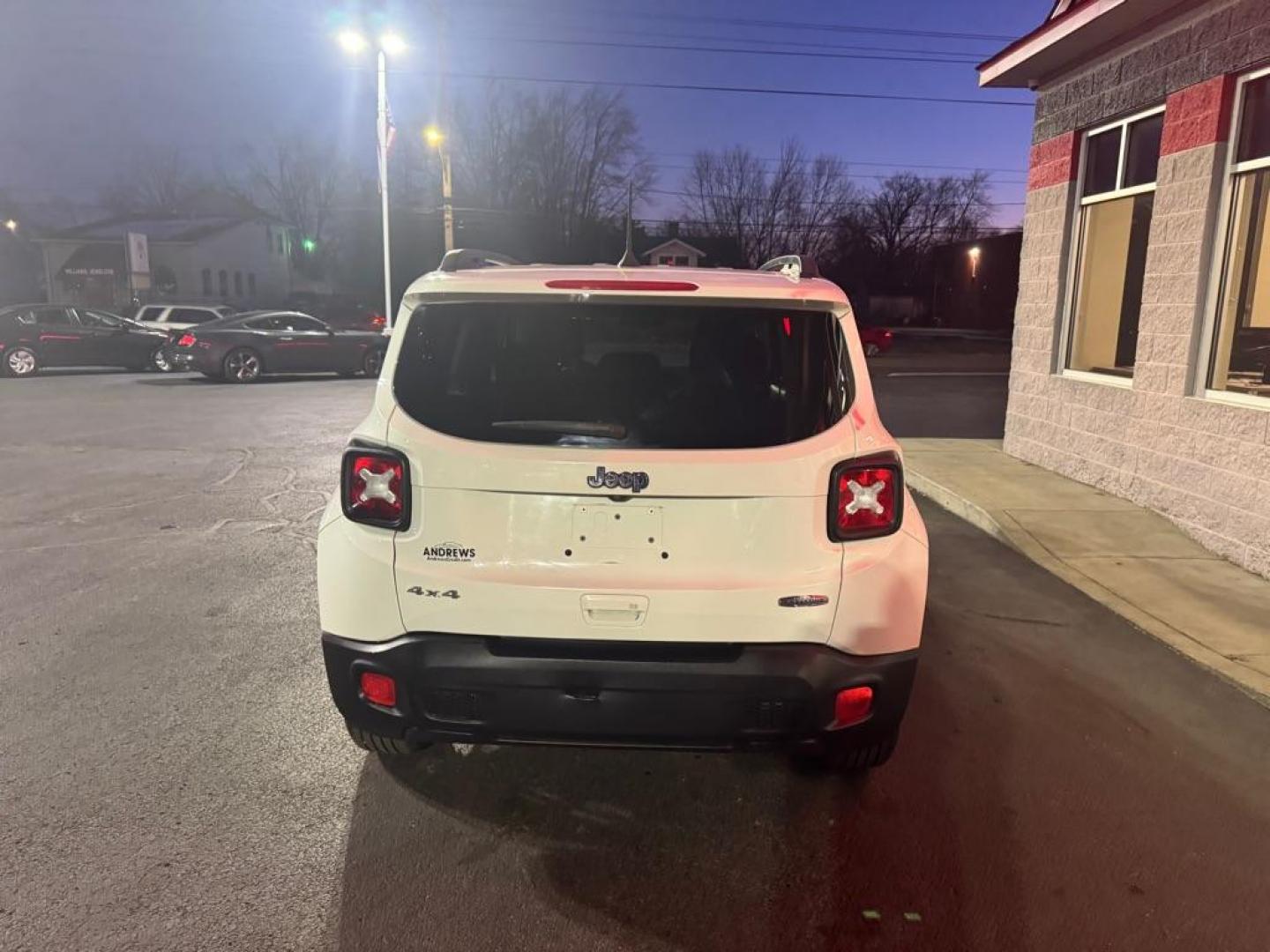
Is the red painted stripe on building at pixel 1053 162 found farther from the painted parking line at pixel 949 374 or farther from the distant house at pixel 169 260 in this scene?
the distant house at pixel 169 260

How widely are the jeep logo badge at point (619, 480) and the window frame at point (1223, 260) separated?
5557mm

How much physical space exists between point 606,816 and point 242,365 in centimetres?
1705

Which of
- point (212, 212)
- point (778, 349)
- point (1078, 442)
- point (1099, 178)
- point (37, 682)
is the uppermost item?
point (212, 212)

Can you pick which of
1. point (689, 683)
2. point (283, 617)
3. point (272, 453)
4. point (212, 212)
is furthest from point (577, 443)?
point (212, 212)

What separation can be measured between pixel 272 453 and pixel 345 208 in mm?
60515

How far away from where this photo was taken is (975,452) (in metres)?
10.1

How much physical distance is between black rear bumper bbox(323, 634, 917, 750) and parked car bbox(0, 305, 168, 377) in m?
20.3

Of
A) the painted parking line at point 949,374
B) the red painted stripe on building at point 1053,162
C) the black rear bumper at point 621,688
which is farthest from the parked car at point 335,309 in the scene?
the black rear bumper at point 621,688

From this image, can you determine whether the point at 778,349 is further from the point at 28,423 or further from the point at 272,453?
the point at 28,423

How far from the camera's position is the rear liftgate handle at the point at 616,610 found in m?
2.62

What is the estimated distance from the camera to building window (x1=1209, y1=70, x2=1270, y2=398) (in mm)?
6266

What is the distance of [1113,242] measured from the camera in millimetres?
8281

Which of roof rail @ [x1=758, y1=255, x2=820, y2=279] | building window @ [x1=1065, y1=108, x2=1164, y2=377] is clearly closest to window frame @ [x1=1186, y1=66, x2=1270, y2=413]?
building window @ [x1=1065, y1=108, x2=1164, y2=377]

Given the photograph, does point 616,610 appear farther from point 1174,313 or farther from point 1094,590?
point 1174,313
